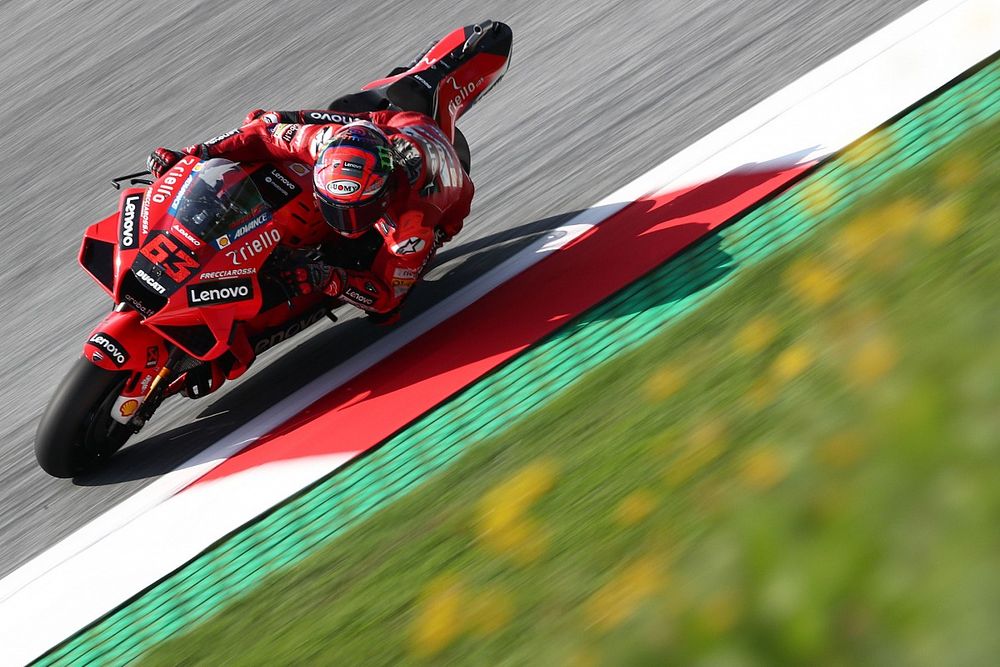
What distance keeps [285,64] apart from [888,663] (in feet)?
27.2

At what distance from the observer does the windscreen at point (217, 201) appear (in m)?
5.20

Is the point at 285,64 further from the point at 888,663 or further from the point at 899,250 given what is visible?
the point at 888,663

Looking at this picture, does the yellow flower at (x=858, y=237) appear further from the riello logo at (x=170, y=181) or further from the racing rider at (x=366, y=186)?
the riello logo at (x=170, y=181)

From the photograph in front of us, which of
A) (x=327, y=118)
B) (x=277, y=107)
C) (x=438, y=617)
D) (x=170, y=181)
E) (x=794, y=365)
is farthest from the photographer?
(x=277, y=107)

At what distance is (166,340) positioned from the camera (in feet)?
17.2

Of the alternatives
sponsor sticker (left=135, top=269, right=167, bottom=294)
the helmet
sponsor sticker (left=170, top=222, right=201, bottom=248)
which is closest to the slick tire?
sponsor sticker (left=135, top=269, right=167, bottom=294)

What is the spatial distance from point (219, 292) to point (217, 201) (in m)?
0.44

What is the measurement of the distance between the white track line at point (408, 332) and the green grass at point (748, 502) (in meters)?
0.72

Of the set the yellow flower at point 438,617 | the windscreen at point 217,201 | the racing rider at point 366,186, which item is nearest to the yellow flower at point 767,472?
the yellow flower at point 438,617

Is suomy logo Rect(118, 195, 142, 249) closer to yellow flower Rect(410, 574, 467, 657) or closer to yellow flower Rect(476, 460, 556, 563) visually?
yellow flower Rect(476, 460, 556, 563)

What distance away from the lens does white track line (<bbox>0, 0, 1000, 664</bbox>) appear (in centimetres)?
480

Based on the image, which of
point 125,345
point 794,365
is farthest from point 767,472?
point 125,345

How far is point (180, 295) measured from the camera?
509 cm

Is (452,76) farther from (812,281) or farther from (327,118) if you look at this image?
(812,281)
